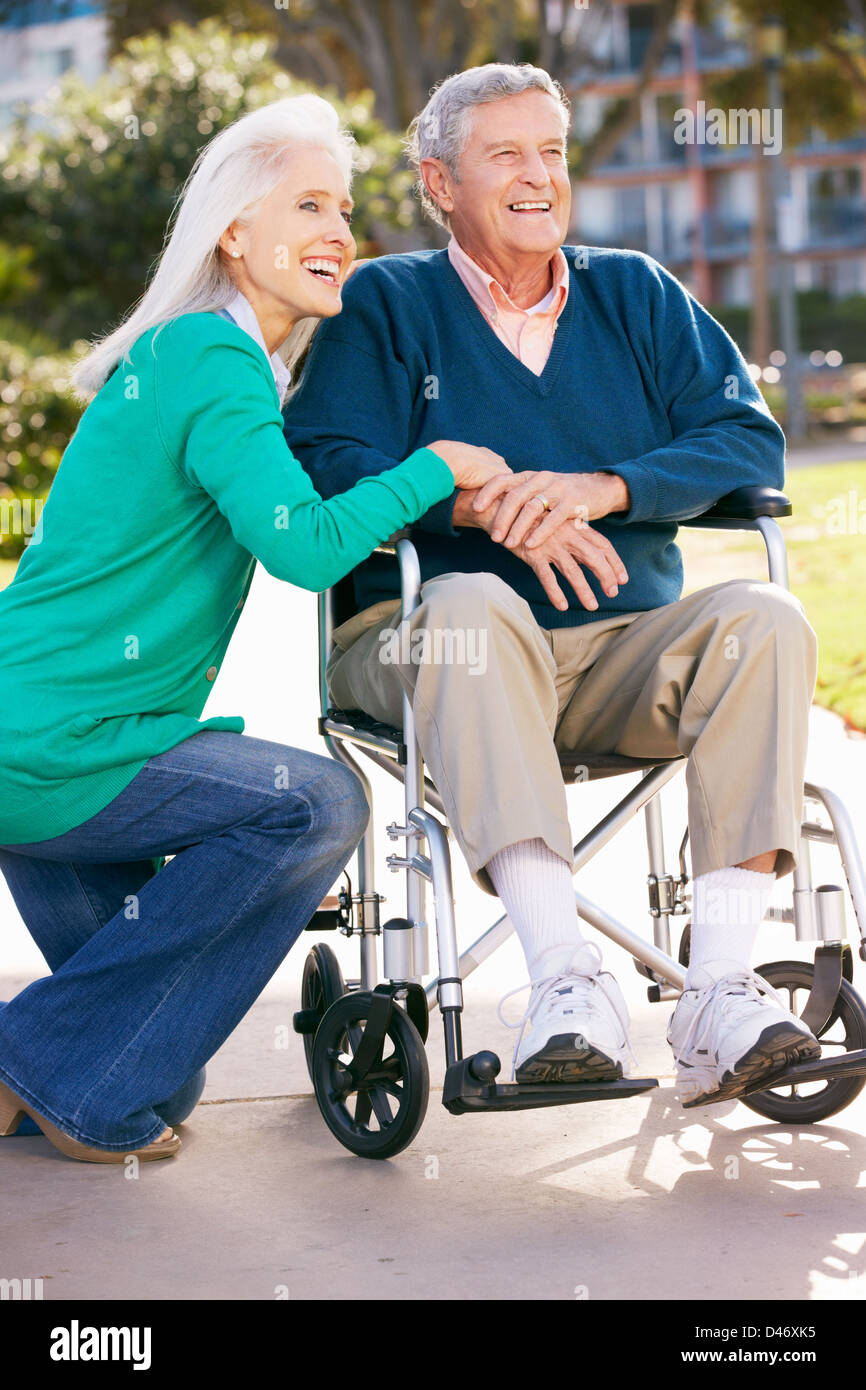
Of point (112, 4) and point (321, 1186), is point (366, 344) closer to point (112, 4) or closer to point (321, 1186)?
point (321, 1186)

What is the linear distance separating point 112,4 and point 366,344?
21.7m

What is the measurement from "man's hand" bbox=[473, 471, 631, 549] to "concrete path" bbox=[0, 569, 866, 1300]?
3.29 feet

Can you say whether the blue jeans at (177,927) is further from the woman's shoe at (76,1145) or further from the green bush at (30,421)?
the green bush at (30,421)

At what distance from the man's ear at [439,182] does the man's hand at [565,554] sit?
0.81 metres

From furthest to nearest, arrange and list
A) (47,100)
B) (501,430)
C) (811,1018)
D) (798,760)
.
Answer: (47,100), (501,430), (811,1018), (798,760)

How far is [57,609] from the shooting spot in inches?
111

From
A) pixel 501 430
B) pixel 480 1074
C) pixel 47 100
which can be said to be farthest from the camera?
pixel 47 100

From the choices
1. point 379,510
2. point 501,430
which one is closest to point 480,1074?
point 379,510

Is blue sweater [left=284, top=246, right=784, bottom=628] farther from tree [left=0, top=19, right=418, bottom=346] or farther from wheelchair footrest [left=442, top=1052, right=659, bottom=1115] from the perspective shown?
tree [left=0, top=19, right=418, bottom=346]

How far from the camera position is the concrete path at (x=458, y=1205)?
2.37 metres

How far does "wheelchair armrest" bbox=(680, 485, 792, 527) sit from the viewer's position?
310 centimetres

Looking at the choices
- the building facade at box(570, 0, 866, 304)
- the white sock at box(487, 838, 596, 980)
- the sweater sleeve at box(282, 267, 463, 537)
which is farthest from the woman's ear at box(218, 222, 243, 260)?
the building facade at box(570, 0, 866, 304)

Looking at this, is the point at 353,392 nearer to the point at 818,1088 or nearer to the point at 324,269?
the point at 324,269

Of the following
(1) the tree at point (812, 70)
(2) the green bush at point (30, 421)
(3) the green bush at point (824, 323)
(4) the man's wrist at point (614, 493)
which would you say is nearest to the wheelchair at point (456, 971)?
(4) the man's wrist at point (614, 493)
